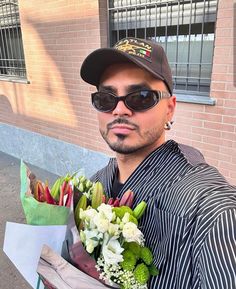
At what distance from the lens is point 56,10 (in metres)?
4.41

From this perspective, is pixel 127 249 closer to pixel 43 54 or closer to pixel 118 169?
pixel 118 169

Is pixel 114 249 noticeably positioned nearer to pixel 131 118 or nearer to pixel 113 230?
pixel 113 230

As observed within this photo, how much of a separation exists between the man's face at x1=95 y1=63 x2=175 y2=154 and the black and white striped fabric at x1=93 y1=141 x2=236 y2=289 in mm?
95

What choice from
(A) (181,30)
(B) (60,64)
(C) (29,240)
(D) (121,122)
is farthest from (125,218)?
(B) (60,64)

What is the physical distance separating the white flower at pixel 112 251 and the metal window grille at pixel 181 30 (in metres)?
2.76

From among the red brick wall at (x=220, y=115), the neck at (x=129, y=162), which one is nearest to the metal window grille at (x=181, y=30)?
the red brick wall at (x=220, y=115)

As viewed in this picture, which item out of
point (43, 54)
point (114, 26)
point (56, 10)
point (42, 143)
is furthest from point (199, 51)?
point (42, 143)

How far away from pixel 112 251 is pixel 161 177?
36 centimetres

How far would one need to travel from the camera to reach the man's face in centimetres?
117

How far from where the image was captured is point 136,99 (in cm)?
115

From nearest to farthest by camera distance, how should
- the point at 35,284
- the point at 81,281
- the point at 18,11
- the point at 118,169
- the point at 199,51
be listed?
the point at 81,281 → the point at 35,284 → the point at 118,169 → the point at 199,51 → the point at 18,11

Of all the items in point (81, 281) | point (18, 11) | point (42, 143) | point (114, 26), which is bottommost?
point (42, 143)

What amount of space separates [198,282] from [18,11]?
5.67 m

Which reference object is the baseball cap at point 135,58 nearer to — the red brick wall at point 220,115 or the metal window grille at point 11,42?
the red brick wall at point 220,115
